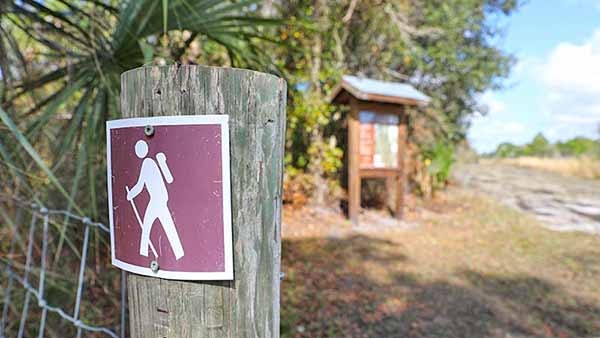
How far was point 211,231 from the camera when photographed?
2.02 ft

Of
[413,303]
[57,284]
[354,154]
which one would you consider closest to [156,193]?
[57,284]

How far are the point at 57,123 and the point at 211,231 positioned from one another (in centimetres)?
220

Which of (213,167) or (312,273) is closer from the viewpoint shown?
(213,167)

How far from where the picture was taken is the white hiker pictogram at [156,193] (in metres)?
0.62

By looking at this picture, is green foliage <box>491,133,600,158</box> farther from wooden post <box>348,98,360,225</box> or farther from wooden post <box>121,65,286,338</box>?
wooden post <box>121,65,286,338</box>

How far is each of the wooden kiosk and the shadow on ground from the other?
1642mm

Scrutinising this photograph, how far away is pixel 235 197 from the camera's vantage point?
63 centimetres

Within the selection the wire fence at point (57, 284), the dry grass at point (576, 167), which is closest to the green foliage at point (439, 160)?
the wire fence at point (57, 284)

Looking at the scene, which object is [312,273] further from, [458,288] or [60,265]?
[60,265]

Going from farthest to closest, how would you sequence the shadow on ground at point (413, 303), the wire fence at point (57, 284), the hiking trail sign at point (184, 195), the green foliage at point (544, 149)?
1. the green foliage at point (544, 149)
2. the shadow on ground at point (413, 303)
3. the wire fence at point (57, 284)
4. the hiking trail sign at point (184, 195)

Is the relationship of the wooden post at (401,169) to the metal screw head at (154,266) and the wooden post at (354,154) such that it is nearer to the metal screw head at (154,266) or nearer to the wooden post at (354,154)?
the wooden post at (354,154)

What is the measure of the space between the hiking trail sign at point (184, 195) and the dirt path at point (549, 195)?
596 cm

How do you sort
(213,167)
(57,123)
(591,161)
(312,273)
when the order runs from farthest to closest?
(591,161) < (312,273) < (57,123) < (213,167)

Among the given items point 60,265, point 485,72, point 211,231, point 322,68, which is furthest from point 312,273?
point 485,72
